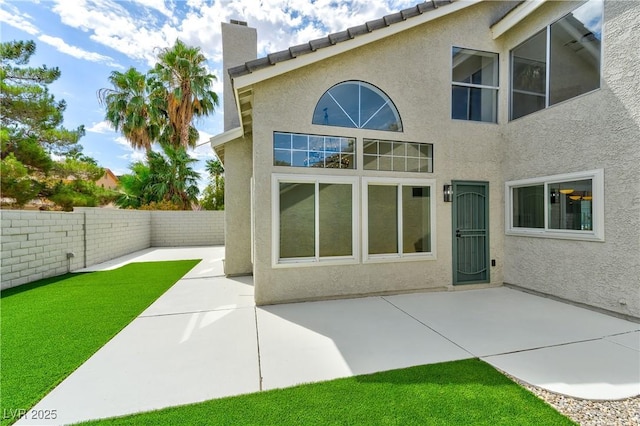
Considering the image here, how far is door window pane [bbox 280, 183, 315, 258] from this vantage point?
6.75 m

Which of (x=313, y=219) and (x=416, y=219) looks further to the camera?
(x=416, y=219)

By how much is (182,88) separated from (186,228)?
1103 cm

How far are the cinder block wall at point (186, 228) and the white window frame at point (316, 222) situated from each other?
1270 cm

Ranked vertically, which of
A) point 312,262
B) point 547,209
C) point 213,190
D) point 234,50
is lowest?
point 312,262

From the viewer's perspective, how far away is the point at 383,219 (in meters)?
7.39

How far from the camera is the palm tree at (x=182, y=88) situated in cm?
2011

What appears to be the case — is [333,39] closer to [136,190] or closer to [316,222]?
[316,222]

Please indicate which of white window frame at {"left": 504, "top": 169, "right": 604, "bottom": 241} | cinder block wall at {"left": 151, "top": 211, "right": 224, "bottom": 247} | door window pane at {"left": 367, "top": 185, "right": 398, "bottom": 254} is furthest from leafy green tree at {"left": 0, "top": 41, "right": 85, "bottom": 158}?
white window frame at {"left": 504, "top": 169, "right": 604, "bottom": 241}

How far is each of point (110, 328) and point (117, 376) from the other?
2.01m

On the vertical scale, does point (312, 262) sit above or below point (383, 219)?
below

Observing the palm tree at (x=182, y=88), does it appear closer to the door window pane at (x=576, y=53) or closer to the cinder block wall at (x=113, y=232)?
the cinder block wall at (x=113, y=232)

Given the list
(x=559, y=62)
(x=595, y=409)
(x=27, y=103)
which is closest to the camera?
(x=595, y=409)

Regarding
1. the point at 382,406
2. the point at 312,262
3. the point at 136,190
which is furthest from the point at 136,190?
the point at 382,406

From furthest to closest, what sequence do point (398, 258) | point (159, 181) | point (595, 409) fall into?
1. point (159, 181)
2. point (398, 258)
3. point (595, 409)
